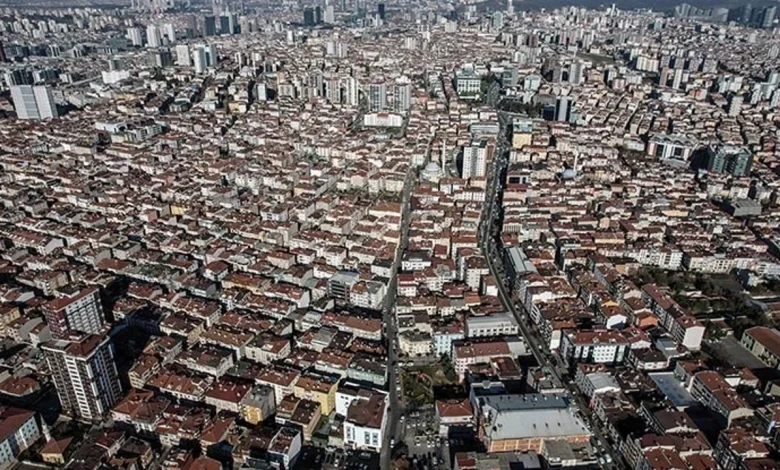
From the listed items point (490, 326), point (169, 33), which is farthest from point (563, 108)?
point (169, 33)

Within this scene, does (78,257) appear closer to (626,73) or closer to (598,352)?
(598,352)

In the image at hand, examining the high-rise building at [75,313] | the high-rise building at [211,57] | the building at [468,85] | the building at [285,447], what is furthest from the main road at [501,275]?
the high-rise building at [211,57]

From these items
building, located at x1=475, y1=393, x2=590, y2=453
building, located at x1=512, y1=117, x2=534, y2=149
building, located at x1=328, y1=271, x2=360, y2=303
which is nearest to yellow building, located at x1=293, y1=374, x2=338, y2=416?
building, located at x1=475, y1=393, x2=590, y2=453

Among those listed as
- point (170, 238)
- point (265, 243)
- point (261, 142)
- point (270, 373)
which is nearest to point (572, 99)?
point (261, 142)

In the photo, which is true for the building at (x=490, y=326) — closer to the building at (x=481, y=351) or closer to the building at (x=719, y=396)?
the building at (x=481, y=351)

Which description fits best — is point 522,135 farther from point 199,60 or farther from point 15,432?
point 199,60

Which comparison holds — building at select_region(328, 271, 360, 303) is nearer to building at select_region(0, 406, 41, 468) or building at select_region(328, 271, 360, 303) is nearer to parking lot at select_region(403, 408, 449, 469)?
parking lot at select_region(403, 408, 449, 469)

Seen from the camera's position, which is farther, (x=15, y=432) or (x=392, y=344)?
(x=392, y=344)
